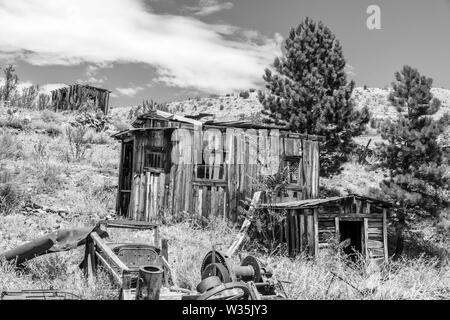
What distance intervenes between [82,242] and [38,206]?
649 centimetres

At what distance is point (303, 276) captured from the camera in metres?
8.00

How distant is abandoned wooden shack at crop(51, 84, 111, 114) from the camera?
30.4m

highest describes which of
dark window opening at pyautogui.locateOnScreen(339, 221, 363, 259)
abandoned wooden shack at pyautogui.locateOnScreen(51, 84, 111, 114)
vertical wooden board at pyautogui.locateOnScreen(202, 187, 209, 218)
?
abandoned wooden shack at pyautogui.locateOnScreen(51, 84, 111, 114)

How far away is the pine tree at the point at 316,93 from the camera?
18594 mm

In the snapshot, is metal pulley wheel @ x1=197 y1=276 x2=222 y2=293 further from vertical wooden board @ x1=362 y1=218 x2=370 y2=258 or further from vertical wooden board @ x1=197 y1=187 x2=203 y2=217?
vertical wooden board @ x1=197 y1=187 x2=203 y2=217

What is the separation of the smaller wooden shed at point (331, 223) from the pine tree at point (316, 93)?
23.9 feet

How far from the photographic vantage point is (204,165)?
550 inches

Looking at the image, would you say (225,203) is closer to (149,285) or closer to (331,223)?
(331,223)

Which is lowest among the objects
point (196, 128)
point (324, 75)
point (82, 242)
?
point (82, 242)

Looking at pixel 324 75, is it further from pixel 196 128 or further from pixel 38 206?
pixel 38 206

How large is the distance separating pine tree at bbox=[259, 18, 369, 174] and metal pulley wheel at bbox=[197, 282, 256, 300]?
13956mm

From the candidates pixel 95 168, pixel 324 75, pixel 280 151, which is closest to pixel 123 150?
pixel 95 168

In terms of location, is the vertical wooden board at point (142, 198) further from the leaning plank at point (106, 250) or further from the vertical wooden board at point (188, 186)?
the leaning plank at point (106, 250)

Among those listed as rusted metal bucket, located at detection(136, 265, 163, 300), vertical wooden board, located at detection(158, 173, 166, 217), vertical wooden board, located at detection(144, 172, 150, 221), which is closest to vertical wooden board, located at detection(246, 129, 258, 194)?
vertical wooden board, located at detection(158, 173, 166, 217)
